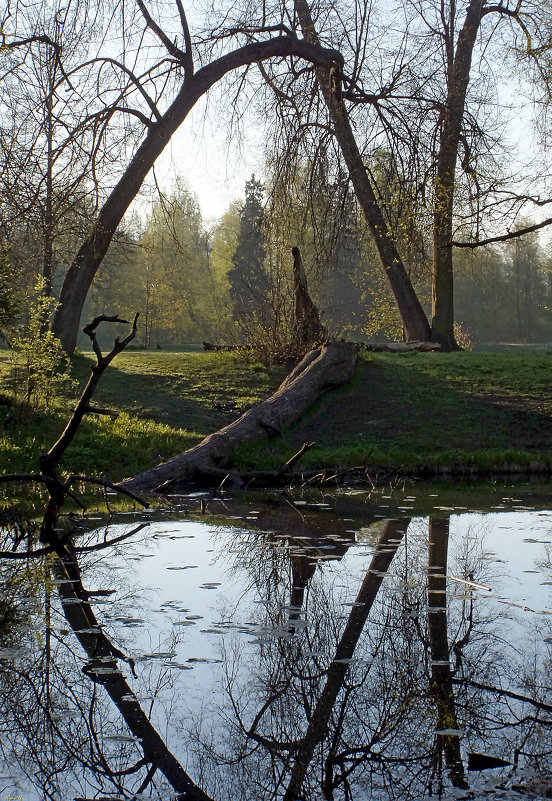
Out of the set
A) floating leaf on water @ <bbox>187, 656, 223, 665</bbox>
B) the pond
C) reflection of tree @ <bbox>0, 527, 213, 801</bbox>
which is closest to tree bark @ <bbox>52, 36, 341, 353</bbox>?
the pond

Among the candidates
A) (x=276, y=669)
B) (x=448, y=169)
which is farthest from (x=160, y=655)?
(x=448, y=169)

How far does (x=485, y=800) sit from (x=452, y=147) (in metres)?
13.7

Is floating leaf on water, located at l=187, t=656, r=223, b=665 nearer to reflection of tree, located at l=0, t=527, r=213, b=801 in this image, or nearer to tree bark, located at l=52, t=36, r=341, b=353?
reflection of tree, located at l=0, t=527, r=213, b=801

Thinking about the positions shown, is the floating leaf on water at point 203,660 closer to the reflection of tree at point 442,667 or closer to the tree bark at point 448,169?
the reflection of tree at point 442,667

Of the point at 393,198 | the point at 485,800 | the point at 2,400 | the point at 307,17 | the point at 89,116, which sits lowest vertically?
the point at 485,800

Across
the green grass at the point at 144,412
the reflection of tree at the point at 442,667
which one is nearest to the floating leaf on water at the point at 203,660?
the reflection of tree at the point at 442,667

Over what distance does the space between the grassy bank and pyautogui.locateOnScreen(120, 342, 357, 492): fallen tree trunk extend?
0.23 metres

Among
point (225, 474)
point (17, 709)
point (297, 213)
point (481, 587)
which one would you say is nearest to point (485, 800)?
point (17, 709)

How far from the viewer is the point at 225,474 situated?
1024 centimetres

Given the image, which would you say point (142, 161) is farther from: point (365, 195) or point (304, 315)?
point (365, 195)

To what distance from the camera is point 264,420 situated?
39.4 feet

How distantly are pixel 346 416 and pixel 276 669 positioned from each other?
1000 cm

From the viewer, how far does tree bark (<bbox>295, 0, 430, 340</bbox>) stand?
15.1 meters

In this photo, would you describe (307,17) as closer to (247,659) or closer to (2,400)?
(2,400)
